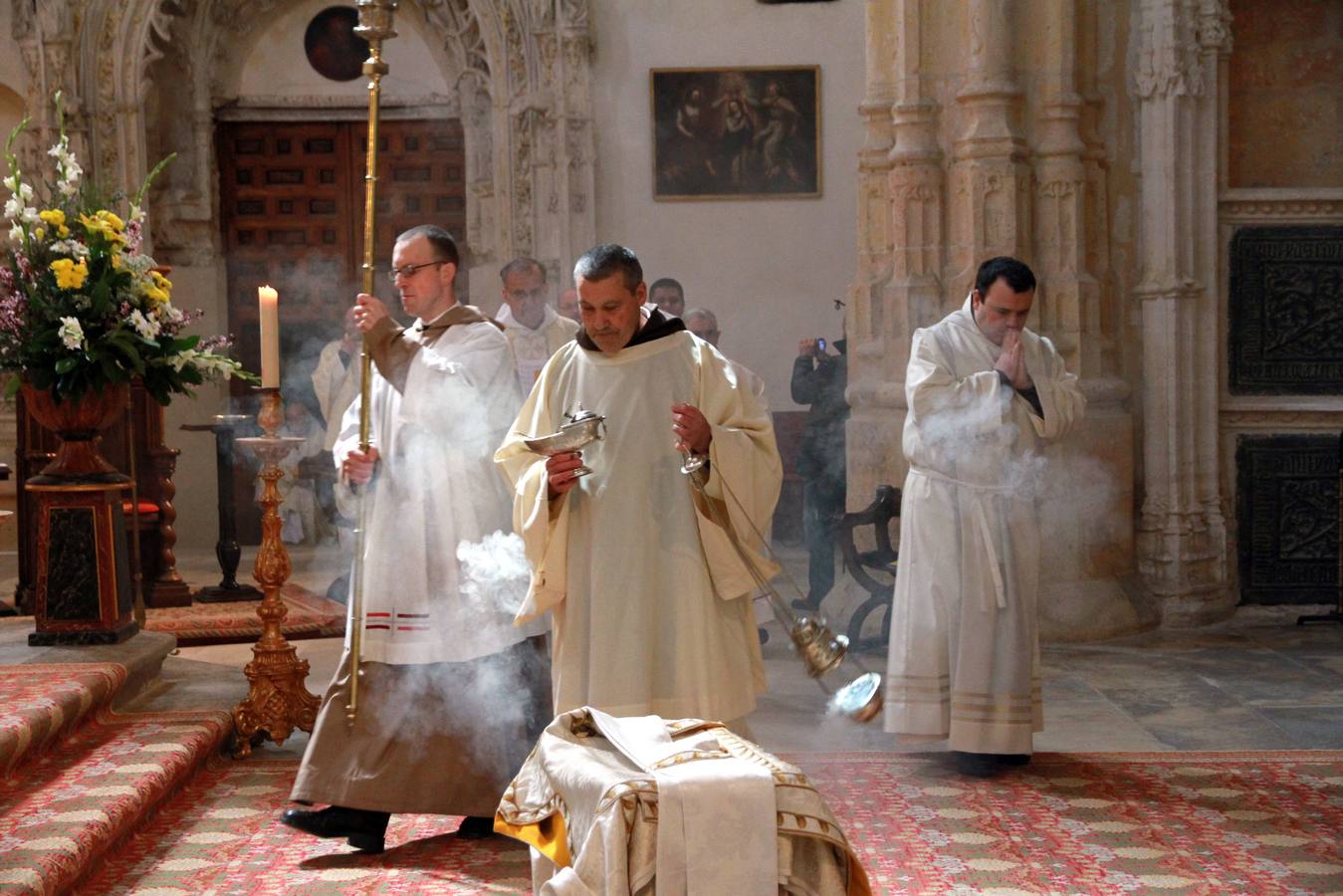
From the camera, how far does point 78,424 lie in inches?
262

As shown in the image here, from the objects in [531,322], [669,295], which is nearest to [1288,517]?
[669,295]

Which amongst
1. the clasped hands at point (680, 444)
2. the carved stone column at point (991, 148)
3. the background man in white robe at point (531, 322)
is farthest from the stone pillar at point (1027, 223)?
the clasped hands at point (680, 444)

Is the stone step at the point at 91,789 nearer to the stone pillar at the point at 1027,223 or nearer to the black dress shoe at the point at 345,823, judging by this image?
the black dress shoe at the point at 345,823

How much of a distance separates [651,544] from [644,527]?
0.05m

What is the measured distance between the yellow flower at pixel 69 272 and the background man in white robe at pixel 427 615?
2059mm

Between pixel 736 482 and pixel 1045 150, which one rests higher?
pixel 1045 150

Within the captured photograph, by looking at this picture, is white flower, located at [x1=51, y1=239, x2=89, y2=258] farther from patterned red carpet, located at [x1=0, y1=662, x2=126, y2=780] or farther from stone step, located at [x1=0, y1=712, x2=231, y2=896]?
stone step, located at [x1=0, y1=712, x2=231, y2=896]

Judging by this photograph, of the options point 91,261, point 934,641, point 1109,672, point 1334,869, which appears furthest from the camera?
point 1109,672

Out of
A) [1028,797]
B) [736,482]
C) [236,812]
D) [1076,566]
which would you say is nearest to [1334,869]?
[1028,797]

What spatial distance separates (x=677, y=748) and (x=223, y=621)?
6231mm

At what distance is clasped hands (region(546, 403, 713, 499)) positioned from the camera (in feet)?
13.3

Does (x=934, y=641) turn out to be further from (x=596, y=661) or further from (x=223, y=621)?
(x=223, y=621)

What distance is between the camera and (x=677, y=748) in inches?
123

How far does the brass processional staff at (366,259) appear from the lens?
4320 millimetres
